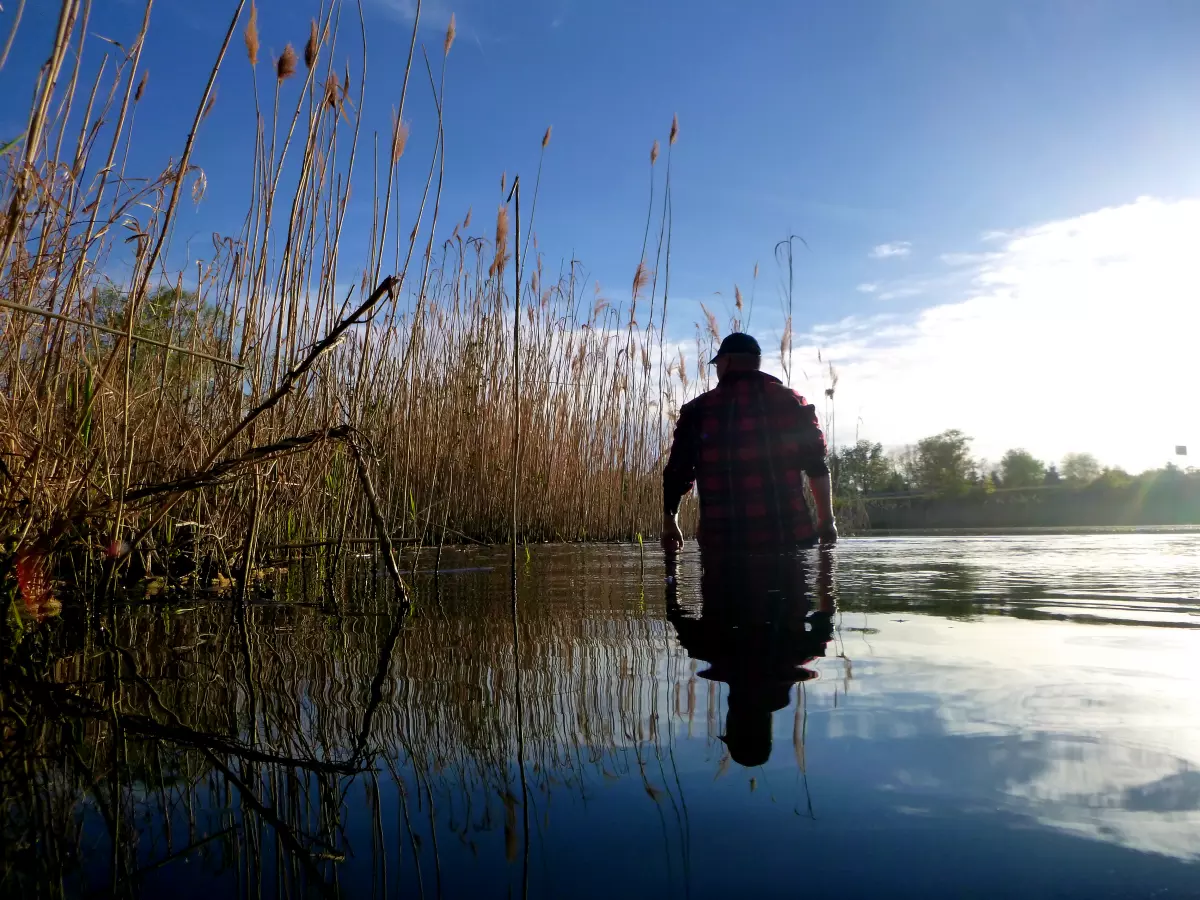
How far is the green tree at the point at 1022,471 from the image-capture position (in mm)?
14898

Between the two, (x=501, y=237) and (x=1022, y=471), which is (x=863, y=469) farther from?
(x=501, y=237)

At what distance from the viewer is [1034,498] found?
12.8 m

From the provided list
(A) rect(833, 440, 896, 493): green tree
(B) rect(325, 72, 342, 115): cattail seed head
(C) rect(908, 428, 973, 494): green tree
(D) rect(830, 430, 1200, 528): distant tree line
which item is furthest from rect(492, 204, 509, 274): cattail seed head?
(C) rect(908, 428, 973, 494): green tree

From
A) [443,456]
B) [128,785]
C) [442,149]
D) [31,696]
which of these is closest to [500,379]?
[443,456]

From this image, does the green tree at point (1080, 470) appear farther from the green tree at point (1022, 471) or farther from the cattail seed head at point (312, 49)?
the cattail seed head at point (312, 49)

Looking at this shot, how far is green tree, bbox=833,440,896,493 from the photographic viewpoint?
9.65 meters

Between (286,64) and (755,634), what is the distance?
207 cm

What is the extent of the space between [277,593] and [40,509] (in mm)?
965

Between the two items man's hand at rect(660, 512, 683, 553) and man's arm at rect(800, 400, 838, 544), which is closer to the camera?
man's arm at rect(800, 400, 838, 544)

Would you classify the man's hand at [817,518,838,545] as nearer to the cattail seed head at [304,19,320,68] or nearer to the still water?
the still water

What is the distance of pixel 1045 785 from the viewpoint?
749 mm

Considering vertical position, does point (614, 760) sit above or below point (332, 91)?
below

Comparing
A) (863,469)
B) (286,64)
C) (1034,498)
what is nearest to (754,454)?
(286,64)

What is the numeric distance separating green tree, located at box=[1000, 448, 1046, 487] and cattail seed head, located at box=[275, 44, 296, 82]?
594 inches
